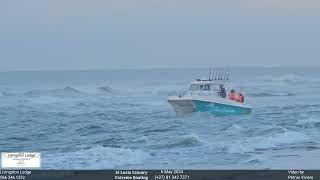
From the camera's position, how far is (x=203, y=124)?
5.64 meters

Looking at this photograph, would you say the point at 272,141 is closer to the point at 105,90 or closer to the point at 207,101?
the point at 207,101

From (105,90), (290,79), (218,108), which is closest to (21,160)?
(105,90)

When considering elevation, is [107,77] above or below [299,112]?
above

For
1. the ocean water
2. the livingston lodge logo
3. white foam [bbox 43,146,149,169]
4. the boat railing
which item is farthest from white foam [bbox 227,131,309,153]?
the livingston lodge logo

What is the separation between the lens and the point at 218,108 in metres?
5.78

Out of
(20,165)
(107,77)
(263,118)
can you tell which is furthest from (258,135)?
(20,165)

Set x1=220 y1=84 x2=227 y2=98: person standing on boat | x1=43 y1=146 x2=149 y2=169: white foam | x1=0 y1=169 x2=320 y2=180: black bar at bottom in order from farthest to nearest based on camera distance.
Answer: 1. x1=220 y1=84 x2=227 y2=98: person standing on boat
2. x1=43 y1=146 x2=149 y2=169: white foam
3. x1=0 y1=169 x2=320 y2=180: black bar at bottom

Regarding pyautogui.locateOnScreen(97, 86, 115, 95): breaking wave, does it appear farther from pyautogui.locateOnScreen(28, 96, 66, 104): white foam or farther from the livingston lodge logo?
the livingston lodge logo

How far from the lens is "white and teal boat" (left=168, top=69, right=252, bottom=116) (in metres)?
5.65

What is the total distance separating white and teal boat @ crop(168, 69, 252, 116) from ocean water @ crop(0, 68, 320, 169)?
0.15ft

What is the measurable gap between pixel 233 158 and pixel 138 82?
2.73 feet

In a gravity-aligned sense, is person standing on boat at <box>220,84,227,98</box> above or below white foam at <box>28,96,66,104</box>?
below

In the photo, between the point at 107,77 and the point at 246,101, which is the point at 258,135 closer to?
the point at 246,101

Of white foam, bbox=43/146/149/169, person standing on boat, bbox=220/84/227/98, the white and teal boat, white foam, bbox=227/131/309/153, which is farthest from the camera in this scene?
person standing on boat, bbox=220/84/227/98
